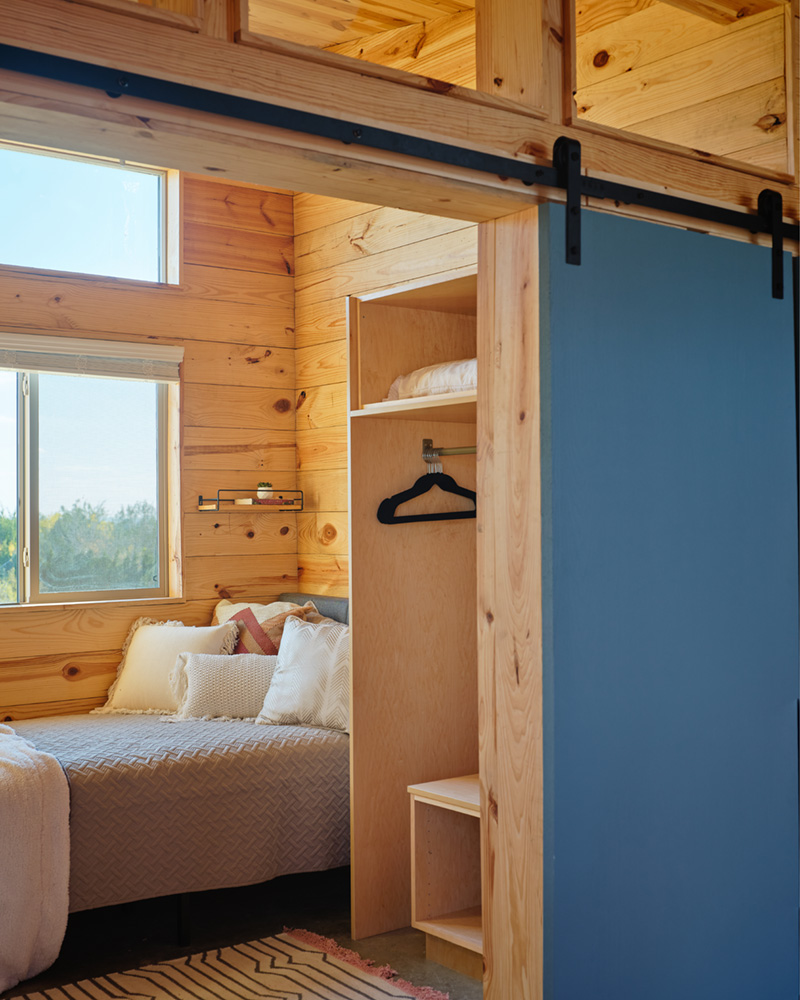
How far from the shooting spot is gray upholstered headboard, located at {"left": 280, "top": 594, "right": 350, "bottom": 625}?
4172 millimetres

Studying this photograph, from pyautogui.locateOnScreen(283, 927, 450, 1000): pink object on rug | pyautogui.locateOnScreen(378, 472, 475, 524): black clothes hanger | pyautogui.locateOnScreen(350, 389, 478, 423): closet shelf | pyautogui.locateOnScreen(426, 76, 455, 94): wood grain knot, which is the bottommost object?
pyautogui.locateOnScreen(283, 927, 450, 1000): pink object on rug

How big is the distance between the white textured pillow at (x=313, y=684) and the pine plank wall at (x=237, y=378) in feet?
2.36

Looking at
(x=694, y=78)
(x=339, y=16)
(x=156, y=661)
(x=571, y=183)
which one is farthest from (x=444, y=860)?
(x=339, y=16)

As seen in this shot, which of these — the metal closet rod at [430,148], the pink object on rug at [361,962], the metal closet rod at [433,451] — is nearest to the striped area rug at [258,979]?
the pink object on rug at [361,962]

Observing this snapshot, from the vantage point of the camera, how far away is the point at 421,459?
3.48 meters

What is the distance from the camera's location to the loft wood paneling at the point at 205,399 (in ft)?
13.5

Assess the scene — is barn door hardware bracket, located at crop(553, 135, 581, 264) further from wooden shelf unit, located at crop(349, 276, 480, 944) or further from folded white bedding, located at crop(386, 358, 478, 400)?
wooden shelf unit, located at crop(349, 276, 480, 944)

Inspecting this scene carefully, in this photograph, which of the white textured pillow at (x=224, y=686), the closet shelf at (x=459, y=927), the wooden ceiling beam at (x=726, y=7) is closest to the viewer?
the wooden ceiling beam at (x=726, y=7)

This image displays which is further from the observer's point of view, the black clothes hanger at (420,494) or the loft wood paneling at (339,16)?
the black clothes hanger at (420,494)

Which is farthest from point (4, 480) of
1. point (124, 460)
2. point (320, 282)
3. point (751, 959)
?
point (751, 959)

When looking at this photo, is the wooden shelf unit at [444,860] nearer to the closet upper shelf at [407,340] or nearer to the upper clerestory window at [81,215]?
the closet upper shelf at [407,340]

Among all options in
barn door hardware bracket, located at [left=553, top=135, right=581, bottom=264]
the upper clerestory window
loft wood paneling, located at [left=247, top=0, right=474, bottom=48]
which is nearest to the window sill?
the upper clerestory window

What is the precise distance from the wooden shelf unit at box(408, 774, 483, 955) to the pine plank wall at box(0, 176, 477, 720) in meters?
1.46

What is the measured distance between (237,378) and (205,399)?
0.19 m
